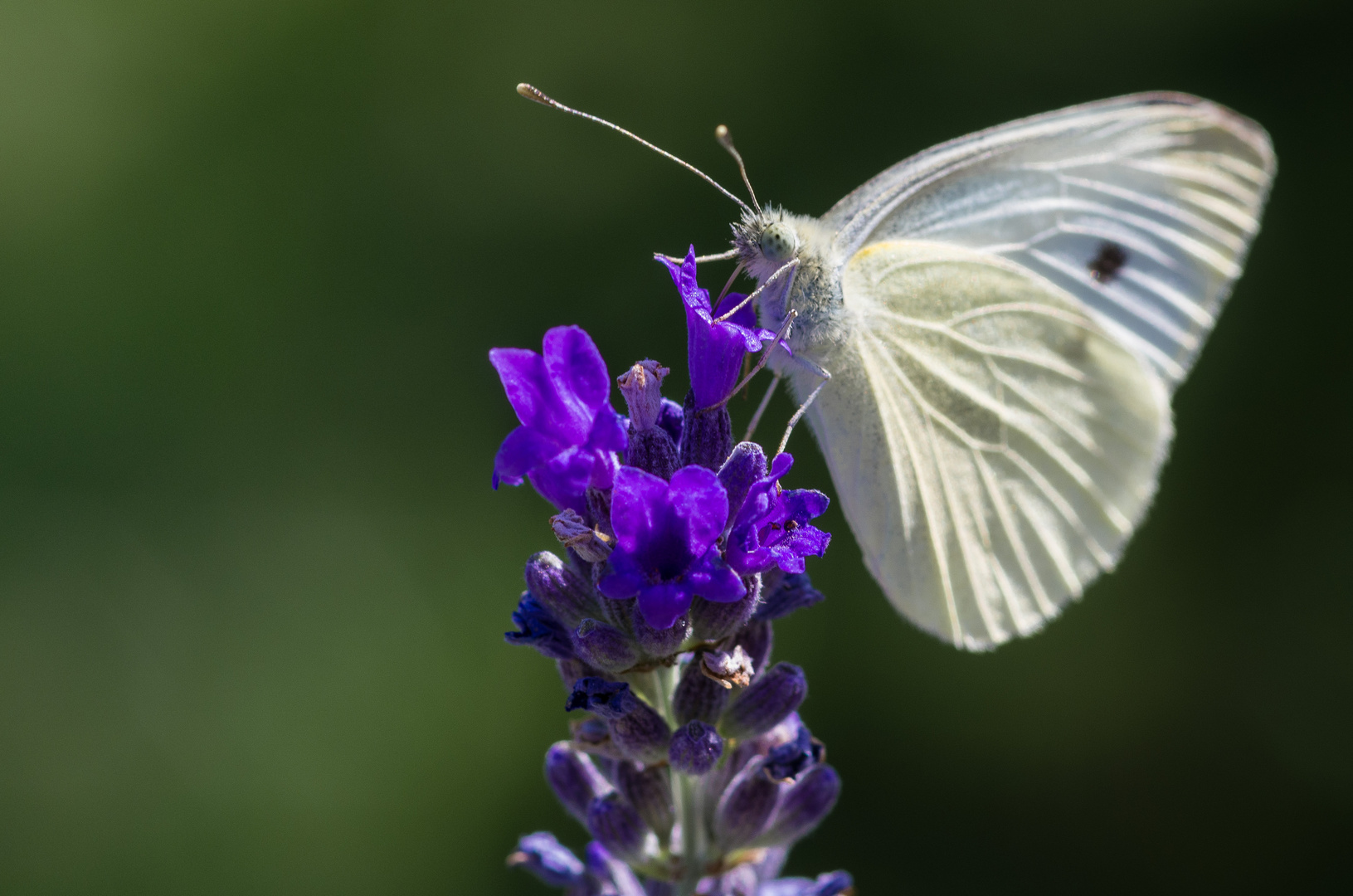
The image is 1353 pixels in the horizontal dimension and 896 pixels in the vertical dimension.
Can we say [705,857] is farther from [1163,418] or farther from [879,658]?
[879,658]

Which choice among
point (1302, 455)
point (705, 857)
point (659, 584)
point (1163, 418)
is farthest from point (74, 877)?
point (1302, 455)

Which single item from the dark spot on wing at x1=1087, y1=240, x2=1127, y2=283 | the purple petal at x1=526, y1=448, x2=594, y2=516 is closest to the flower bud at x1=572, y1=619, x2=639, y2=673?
the purple petal at x1=526, y1=448, x2=594, y2=516

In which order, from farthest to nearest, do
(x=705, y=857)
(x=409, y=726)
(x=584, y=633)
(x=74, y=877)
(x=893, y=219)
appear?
1. (x=409, y=726)
2. (x=74, y=877)
3. (x=893, y=219)
4. (x=705, y=857)
5. (x=584, y=633)

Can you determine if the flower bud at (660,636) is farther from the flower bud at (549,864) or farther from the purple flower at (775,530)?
the flower bud at (549,864)

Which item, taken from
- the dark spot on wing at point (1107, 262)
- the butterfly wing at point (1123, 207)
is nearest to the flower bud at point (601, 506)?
the butterfly wing at point (1123, 207)

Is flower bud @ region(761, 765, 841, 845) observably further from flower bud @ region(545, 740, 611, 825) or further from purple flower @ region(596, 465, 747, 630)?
purple flower @ region(596, 465, 747, 630)

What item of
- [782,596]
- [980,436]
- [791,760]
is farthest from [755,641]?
[980,436]
